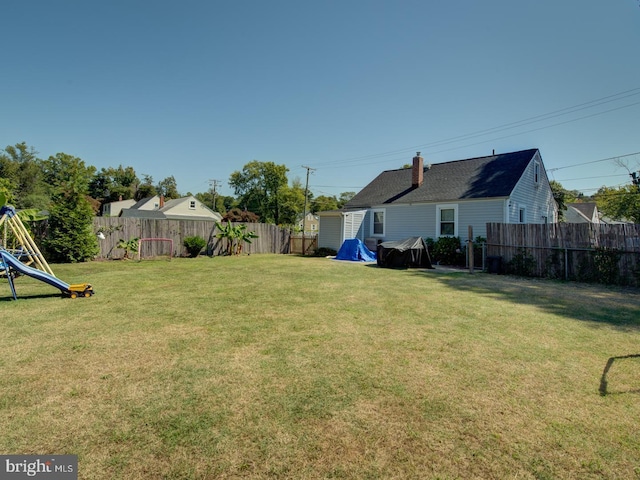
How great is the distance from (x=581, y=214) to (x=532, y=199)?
29.7 meters

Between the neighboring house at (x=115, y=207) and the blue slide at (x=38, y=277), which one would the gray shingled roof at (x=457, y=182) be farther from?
the neighboring house at (x=115, y=207)

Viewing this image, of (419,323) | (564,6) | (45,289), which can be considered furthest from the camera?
(564,6)

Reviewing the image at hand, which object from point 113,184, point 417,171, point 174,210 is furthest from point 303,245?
point 113,184

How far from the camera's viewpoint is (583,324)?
4.81m

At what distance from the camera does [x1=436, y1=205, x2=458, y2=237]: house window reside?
15094 millimetres

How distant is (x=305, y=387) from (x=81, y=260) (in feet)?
47.6

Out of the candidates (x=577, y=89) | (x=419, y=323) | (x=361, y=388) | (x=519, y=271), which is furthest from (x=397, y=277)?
(x=577, y=89)

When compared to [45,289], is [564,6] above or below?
above

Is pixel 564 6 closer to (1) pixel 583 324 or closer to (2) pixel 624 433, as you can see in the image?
(1) pixel 583 324

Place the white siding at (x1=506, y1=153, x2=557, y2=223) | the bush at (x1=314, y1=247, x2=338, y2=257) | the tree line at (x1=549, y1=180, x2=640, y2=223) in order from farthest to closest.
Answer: the tree line at (x1=549, y1=180, x2=640, y2=223), the bush at (x1=314, y1=247, x2=338, y2=257), the white siding at (x1=506, y1=153, x2=557, y2=223)

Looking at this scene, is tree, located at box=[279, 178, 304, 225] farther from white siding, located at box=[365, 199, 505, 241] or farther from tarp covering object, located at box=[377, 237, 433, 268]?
tarp covering object, located at box=[377, 237, 433, 268]

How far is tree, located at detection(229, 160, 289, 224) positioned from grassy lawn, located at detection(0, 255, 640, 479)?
45.9 meters
